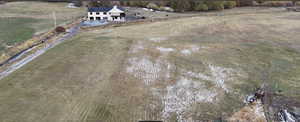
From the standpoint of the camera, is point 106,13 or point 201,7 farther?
point 201,7

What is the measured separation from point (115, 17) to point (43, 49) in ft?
62.3

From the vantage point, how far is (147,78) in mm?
16156

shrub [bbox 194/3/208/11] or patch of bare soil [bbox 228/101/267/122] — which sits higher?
shrub [bbox 194/3/208/11]

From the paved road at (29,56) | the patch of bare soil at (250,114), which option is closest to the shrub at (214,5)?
the paved road at (29,56)

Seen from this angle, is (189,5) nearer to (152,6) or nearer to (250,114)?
(152,6)

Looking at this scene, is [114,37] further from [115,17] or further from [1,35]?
[1,35]

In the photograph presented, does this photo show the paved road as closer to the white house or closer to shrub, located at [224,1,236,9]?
the white house

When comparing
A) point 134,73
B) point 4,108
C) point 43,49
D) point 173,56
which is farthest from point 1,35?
point 173,56

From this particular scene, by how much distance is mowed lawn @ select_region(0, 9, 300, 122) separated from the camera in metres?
12.1

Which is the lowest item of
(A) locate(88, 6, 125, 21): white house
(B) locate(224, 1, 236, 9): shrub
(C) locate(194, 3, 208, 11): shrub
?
(A) locate(88, 6, 125, 21): white house

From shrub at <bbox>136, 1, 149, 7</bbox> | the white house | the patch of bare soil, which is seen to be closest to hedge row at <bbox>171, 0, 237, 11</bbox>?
shrub at <bbox>136, 1, 149, 7</bbox>

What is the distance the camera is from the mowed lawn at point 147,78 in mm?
12117

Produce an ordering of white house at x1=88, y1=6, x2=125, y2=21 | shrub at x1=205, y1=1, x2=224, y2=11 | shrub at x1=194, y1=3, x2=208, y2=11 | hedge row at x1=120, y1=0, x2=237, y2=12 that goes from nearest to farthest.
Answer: white house at x1=88, y1=6, x2=125, y2=21 < hedge row at x1=120, y1=0, x2=237, y2=12 < shrub at x1=194, y1=3, x2=208, y2=11 < shrub at x1=205, y1=1, x2=224, y2=11

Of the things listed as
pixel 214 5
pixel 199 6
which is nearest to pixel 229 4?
pixel 214 5
